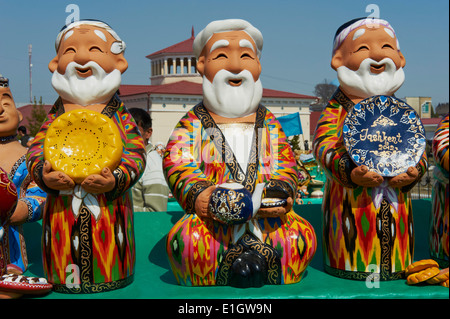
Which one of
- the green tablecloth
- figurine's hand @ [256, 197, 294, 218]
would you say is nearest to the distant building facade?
the green tablecloth

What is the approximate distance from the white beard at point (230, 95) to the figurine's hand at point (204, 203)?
55 centimetres

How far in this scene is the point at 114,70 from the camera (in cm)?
359

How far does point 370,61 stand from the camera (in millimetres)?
3686

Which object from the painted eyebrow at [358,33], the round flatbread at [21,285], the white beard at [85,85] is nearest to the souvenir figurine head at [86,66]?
the white beard at [85,85]

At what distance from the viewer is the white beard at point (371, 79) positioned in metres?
3.71

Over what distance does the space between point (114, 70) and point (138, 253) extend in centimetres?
148

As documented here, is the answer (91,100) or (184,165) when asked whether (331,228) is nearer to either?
(184,165)

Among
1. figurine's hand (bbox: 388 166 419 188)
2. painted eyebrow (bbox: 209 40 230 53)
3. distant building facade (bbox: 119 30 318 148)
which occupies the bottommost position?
figurine's hand (bbox: 388 166 419 188)

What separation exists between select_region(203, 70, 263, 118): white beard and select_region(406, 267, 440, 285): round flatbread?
143 cm

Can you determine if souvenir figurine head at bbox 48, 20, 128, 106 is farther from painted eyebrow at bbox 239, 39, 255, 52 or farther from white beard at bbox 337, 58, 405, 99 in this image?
white beard at bbox 337, 58, 405, 99

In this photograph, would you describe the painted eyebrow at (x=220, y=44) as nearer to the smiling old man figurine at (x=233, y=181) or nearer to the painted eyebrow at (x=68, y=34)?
the smiling old man figurine at (x=233, y=181)

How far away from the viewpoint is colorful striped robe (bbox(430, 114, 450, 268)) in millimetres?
3766
